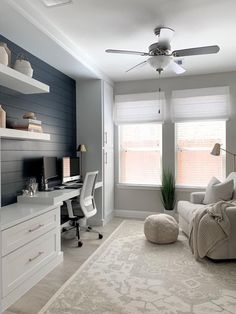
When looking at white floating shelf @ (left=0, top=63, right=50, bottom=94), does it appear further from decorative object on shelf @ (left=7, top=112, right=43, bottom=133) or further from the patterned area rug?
the patterned area rug

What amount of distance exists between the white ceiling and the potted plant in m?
2.08

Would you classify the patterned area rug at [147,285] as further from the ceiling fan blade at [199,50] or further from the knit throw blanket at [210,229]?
the ceiling fan blade at [199,50]

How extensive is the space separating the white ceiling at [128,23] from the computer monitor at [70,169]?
→ 57.8 inches

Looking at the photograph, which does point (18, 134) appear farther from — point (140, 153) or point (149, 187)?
point (149, 187)

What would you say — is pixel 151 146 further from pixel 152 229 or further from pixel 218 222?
pixel 218 222

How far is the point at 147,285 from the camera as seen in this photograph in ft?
7.46

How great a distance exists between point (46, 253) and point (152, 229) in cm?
141

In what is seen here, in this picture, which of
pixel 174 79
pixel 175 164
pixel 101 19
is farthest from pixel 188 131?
pixel 101 19

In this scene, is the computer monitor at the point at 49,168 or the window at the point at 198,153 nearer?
the computer monitor at the point at 49,168

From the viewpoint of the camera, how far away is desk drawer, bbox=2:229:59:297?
2.00 m

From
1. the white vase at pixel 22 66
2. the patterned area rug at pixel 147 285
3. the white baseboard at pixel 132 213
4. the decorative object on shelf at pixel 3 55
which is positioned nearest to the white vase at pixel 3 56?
the decorative object on shelf at pixel 3 55

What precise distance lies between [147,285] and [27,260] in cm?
112

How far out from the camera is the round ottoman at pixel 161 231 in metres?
3.25

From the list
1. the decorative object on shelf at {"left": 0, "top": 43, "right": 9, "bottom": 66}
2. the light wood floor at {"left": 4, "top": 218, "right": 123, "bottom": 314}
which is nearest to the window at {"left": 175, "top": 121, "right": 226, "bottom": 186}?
the light wood floor at {"left": 4, "top": 218, "right": 123, "bottom": 314}
